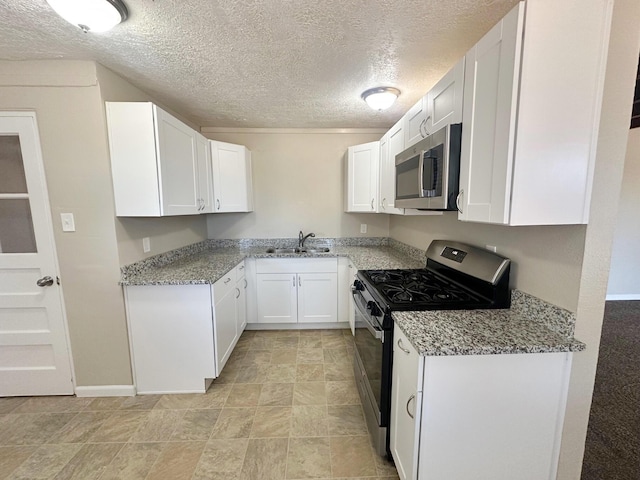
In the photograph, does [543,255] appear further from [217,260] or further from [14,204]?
[14,204]

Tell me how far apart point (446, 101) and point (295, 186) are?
7.40 ft

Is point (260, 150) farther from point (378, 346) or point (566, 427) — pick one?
point (566, 427)

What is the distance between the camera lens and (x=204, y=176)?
2.65m

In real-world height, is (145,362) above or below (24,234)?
below

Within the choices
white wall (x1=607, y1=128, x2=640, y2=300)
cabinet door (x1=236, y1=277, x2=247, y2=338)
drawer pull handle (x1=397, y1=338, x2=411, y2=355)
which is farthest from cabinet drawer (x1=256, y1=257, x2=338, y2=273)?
white wall (x1=607, y1=128, x2=640, y2=300)

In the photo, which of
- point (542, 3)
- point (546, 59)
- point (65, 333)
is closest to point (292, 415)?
point (65, 333)

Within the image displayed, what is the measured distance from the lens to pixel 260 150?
3.34 meters

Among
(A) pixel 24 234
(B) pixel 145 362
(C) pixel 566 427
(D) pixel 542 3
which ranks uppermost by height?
(D) pixel 542 3

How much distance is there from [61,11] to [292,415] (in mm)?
2573

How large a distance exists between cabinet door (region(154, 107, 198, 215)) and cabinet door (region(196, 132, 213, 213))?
0.28 feet

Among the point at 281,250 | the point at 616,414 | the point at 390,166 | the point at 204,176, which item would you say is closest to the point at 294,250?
the point at 281,250

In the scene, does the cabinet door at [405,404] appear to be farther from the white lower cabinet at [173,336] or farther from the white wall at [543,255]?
the white lower cabinet at [173,336]

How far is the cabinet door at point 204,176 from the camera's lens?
8.31 feet

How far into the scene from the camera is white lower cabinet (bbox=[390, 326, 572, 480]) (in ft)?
3.48
